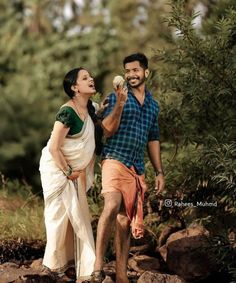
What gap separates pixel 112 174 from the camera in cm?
574

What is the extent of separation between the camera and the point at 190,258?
656 centimetres

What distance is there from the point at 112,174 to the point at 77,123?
1.64 feet

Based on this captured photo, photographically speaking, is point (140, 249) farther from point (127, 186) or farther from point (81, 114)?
point (81, 114)

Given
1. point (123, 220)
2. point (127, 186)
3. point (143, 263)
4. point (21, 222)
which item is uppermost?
point (127, 186)

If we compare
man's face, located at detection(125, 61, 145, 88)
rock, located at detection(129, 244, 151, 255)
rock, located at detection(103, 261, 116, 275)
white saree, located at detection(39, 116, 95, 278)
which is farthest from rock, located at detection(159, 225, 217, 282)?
man's face, located at detection(125, 61, 145, 88)

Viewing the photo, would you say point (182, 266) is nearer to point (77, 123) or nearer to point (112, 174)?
point (112, 174)

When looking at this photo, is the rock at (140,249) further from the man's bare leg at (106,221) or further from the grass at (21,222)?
the man's bare leg at (106,221)

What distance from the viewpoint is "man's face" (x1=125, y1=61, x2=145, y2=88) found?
5.89 m

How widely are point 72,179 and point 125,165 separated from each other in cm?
44

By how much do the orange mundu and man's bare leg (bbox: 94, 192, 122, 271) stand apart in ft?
0.25

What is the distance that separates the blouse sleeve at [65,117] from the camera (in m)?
5.56

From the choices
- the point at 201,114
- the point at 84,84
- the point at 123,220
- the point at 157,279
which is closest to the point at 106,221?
the point at 123,220

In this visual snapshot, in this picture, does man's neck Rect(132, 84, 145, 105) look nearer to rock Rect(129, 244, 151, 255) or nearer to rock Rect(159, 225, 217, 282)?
rock Rect(159, 225, 217, 282)

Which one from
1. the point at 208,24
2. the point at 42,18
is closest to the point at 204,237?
the point at 208,24
